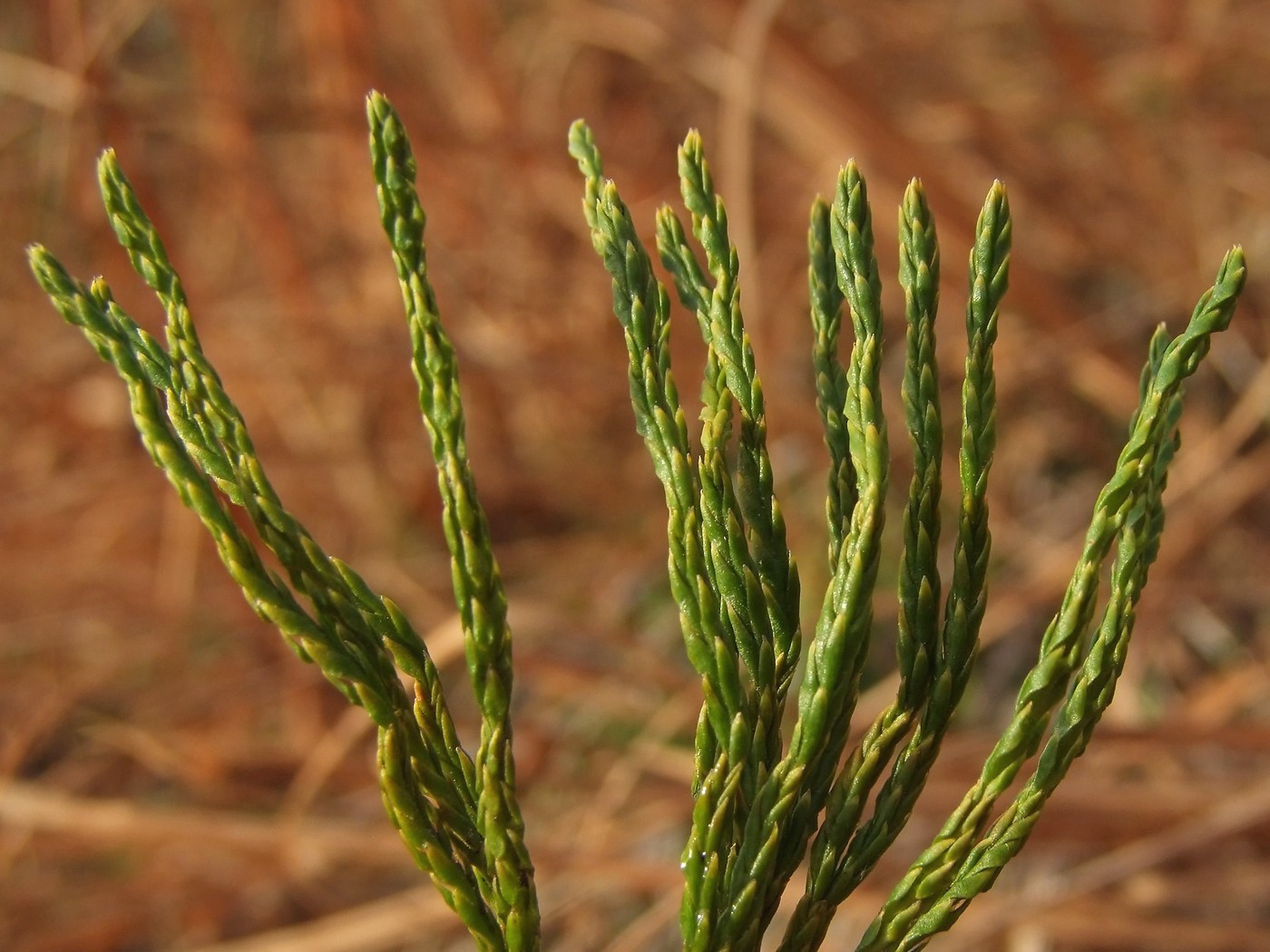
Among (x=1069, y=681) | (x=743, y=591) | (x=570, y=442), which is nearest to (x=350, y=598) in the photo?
(x=743, y=591)

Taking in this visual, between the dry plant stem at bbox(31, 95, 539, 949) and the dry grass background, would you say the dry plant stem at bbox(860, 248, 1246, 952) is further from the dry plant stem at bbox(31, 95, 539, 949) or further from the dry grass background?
the dry grass background

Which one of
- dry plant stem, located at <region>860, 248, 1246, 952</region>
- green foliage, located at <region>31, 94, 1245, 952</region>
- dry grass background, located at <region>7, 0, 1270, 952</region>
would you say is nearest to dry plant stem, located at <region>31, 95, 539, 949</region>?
green foliage, located at <region>31, 94, 1245, 952</region>

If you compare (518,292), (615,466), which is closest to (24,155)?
(518,292)

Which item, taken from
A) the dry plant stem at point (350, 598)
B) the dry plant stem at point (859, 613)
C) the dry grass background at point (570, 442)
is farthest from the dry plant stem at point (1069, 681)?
the dry grass background at point (570, 442)

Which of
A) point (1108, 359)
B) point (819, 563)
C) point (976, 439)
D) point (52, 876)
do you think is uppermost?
point (1108, 359)

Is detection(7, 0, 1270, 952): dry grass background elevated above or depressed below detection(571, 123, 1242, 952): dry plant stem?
above

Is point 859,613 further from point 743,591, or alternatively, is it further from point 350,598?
point 350,598

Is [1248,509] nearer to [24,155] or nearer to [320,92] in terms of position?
[320,92]
